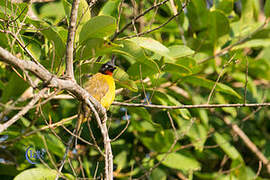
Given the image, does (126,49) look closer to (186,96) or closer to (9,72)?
(9,72)

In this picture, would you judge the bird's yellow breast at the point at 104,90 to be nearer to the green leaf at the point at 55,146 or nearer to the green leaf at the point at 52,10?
the green leaf at the point at 55,146

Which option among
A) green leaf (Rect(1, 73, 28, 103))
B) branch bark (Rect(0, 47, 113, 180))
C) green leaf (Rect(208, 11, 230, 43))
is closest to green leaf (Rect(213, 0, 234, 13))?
green leaf (Rect(208, 11, 230, 43))

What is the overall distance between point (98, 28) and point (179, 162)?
205cm

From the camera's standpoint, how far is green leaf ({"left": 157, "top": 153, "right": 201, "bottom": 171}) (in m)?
3.76

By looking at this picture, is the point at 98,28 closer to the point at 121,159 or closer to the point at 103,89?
the point at 103,89

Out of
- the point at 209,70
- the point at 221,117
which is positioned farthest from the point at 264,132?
the point at 209,70

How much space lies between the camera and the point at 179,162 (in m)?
3.80

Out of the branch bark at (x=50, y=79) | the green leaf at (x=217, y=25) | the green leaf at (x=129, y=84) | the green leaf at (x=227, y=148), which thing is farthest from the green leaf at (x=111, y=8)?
the green leaf at (x=227, y=148)

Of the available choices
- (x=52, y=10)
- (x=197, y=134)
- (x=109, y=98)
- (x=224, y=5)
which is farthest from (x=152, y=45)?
(x=52, y=10)

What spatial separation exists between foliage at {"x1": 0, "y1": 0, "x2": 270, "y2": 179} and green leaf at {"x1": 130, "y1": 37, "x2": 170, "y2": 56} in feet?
0.59

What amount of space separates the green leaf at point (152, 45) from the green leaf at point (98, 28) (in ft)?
0.65

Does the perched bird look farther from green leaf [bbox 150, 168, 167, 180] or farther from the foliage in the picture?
green leaf [bbox 150, 168, 167, 180]

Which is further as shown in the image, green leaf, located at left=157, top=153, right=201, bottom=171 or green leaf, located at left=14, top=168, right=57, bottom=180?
green leaf, located at left=157, top=153, right=201, bottom=171

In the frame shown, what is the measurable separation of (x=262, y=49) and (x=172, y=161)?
1.87 metres
